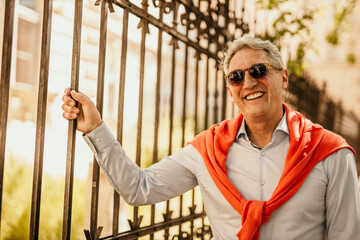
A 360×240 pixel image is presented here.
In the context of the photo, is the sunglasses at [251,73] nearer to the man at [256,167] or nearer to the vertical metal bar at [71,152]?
the man at [256,167]

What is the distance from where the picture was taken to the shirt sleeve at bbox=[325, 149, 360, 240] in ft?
7.03

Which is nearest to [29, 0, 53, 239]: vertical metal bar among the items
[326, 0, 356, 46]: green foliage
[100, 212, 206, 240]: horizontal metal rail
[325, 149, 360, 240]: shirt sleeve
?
[100, 212, 206, 240]: horizontal metal rail

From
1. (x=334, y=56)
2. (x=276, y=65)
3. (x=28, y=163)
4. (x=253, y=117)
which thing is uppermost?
(x=334, y=56)

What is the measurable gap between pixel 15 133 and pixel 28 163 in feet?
3.43

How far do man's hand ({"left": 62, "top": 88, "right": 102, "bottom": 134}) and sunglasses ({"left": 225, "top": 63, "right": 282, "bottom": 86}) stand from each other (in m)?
0.88

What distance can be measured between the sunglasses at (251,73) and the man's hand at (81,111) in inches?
34.8

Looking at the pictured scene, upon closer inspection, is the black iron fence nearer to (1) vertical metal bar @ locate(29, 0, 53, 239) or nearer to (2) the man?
(1) vertical metal bar @ locate(29, 0, 53, 239)

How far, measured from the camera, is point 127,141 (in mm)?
10031

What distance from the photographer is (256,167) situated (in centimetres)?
238

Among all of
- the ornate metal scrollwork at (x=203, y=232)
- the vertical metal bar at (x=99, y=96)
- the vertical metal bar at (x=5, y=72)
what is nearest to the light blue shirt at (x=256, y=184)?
the vertical metal bar at (x=99, y=96)

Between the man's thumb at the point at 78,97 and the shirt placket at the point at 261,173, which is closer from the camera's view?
the man's thumb at the point at 78,97

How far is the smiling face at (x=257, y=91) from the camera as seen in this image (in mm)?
2463

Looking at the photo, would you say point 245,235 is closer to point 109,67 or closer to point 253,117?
point 253,117

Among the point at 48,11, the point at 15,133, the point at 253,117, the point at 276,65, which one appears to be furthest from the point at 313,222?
the point at 15,133
